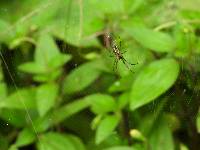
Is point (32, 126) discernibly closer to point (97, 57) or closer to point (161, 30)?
point (97, 57)

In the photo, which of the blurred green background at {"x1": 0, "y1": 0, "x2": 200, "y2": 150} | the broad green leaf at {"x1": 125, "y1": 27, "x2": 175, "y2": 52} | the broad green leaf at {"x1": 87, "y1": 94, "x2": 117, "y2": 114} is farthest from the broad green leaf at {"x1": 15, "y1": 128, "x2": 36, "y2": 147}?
the broad green leaf at {"x1": 125, "y1": 27, "x2": 175, "y2": 52}

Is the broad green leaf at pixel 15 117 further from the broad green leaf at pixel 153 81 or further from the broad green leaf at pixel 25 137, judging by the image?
the broad green leaf at pixel 153 81

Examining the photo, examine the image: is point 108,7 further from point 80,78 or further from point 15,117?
point 15,117

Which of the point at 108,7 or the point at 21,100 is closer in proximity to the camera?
the point at 21,100

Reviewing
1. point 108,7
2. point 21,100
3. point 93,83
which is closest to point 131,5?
point 108,7

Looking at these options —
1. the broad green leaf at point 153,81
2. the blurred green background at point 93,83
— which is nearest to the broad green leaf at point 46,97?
the blurred green background at point 93,83

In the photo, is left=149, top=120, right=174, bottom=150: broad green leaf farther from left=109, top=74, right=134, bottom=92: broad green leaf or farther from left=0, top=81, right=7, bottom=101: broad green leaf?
left=0, top=81, right=7, bottom=101: broad green leaf
